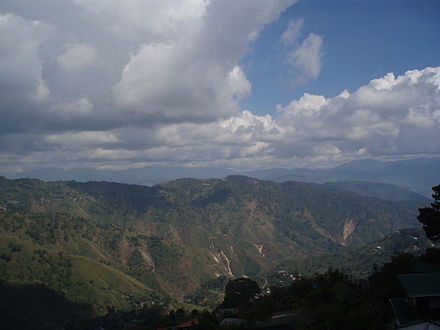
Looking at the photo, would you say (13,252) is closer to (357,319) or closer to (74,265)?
(74,265)

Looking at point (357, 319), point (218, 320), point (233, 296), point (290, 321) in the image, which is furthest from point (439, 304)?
point (233, 296)

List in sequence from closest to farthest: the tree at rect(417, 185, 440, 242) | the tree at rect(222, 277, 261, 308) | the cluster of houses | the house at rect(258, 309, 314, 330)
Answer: the cluster of houses, the house at rect(258, 309, 314, 330), the tree at rect(417, 185, 440, 242), the tree at rect(222, 277, 261, 308)

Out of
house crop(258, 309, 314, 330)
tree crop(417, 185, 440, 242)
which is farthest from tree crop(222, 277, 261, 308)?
house crop(258, 309, 314, 330)

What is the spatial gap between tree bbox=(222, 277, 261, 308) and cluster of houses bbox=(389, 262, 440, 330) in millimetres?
54933

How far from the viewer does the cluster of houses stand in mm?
28219

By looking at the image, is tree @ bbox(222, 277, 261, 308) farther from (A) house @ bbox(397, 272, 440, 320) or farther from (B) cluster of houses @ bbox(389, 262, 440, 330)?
(A) house @ bbox(397, 272, 440, 320)

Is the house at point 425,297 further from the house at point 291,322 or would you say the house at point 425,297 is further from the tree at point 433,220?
the tree at point 433,220

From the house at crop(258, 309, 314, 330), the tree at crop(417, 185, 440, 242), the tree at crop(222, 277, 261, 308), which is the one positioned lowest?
the tree at crop(222, 277, 261, 308)

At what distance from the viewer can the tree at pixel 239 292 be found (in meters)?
82.1

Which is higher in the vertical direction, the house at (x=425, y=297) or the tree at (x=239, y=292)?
the house at (x=425, y=297)

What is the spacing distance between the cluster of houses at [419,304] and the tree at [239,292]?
54.9 metres

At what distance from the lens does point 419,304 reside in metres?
28.8

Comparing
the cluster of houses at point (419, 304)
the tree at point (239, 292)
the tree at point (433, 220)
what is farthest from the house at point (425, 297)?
the tree at point (239, 292)

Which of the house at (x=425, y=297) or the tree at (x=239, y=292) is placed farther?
the tree at (x=239, y=292)
